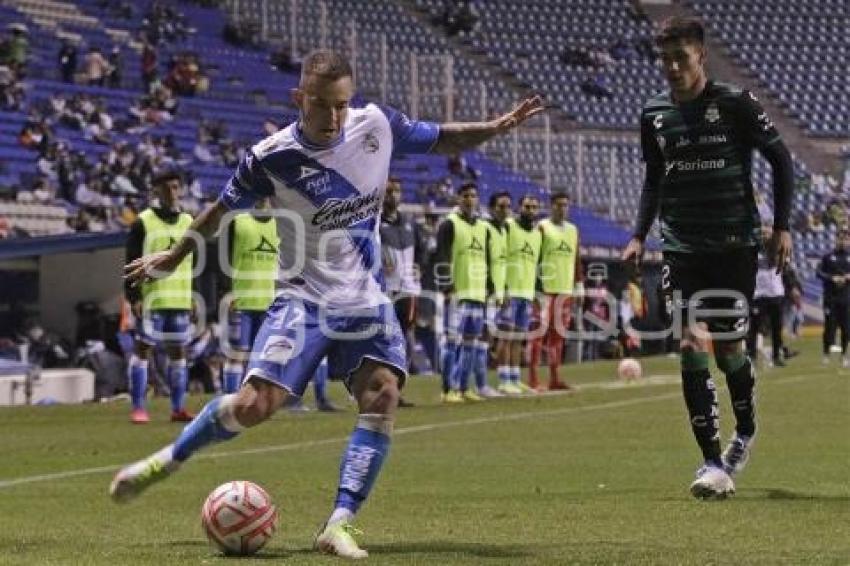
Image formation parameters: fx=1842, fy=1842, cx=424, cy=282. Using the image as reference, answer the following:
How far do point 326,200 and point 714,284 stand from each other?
3.04 metres

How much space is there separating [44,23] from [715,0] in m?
23.9

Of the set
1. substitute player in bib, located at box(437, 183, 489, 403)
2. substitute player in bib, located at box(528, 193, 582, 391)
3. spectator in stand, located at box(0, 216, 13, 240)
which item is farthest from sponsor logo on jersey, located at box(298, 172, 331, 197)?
spectator in stand, located at box(0, 216, 13, 240)

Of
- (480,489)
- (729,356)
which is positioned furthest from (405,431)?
(729,356)

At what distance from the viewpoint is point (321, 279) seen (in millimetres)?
8266

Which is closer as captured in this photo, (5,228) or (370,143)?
(370,143)

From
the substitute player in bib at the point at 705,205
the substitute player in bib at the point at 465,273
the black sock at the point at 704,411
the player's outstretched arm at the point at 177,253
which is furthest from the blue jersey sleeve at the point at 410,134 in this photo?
the substitute player in bib at the point at 465,273

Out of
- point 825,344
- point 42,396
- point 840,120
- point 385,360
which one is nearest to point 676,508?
point 385,360

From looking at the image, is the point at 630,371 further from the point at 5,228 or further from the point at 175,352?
the point at 175,352

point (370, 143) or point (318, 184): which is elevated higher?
point (370, 143)

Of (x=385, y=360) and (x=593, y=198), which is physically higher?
(x=385, y=360)

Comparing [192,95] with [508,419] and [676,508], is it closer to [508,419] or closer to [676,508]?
[508,419]

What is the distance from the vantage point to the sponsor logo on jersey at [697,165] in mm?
10227

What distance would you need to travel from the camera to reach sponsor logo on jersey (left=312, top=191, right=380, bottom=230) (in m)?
8.19

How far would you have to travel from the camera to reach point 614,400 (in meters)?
21.1
